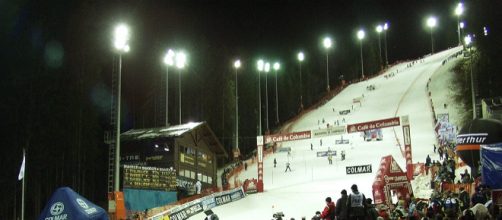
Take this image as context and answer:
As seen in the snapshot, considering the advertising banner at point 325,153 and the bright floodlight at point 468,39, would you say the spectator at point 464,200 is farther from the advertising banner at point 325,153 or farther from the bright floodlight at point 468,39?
the advertising banner at point 325,153

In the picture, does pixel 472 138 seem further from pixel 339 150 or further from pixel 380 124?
pixel 339 150

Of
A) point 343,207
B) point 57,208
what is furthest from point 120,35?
point 57,208

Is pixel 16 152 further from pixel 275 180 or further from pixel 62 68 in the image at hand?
pixel 275 180

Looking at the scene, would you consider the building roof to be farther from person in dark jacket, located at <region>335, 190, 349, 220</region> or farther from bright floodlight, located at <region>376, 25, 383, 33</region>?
bright floodlight, located at <region>376, 25, 383, 33</region>

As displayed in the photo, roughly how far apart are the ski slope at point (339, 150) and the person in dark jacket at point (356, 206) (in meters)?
14.5

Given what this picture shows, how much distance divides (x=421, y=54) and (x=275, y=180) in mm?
91369

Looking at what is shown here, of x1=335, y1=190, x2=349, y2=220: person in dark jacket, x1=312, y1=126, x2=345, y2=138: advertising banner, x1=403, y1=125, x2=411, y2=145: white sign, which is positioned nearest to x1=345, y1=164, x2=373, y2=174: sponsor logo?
x1=403, y1=125, x2=411, y2=145: white sign

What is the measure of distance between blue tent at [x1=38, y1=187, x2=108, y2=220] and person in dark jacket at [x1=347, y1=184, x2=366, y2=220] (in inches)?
291

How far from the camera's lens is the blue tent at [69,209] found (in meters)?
7.38

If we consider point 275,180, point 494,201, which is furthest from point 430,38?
point 494,201

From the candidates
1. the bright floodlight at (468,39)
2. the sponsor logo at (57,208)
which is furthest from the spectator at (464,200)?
the bright floodlight at (468,39)

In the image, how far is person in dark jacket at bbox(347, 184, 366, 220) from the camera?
44.2ft

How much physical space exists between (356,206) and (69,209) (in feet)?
25.6

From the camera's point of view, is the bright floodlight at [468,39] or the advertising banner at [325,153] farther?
the advertising banner at [325,153]
